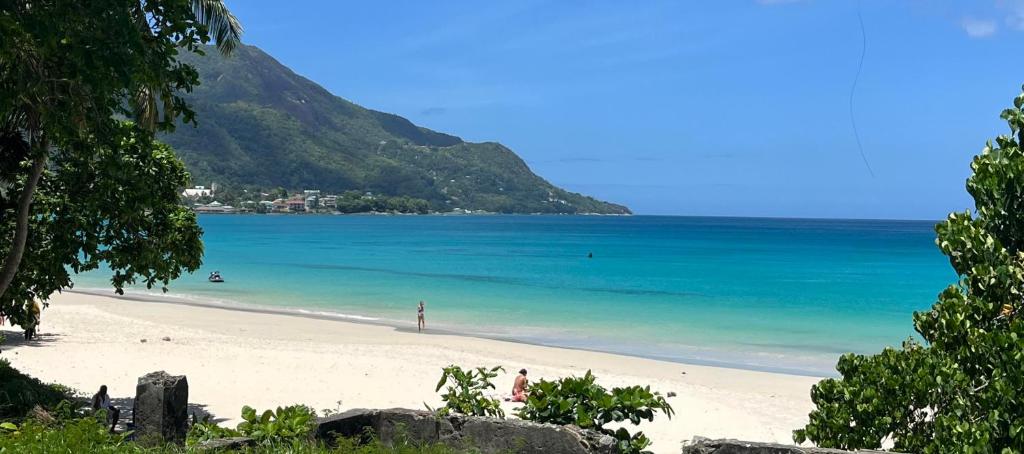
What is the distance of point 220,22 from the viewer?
44.8ft

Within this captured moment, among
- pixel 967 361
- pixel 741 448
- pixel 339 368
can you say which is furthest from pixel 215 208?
pixel 967 361

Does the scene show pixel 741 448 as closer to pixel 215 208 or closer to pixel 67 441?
pixel 67 441

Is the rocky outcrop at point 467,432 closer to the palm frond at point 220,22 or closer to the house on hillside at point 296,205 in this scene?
the palm frond at point 220,22

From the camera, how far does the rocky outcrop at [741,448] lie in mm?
5637

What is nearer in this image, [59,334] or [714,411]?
[714,411]

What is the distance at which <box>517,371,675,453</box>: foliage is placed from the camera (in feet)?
19.7

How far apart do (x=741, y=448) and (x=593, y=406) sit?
1110 mm

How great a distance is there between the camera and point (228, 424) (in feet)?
41.8

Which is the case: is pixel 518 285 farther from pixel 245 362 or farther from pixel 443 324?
pixel 245 362

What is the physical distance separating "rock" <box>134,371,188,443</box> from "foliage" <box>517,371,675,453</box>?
148 inches

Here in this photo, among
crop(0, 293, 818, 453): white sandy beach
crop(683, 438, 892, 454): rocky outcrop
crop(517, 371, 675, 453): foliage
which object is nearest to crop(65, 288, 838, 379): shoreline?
crop(0, 293, 818, 453): white sandy beach

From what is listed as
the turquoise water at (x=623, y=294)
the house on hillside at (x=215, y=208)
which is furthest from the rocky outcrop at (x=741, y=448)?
the house on hillside at (x=215, y=208)

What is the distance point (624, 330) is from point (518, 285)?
18.2 metres

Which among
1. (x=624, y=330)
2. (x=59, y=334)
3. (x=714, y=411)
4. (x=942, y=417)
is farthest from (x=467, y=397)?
(x=624, y=330)
